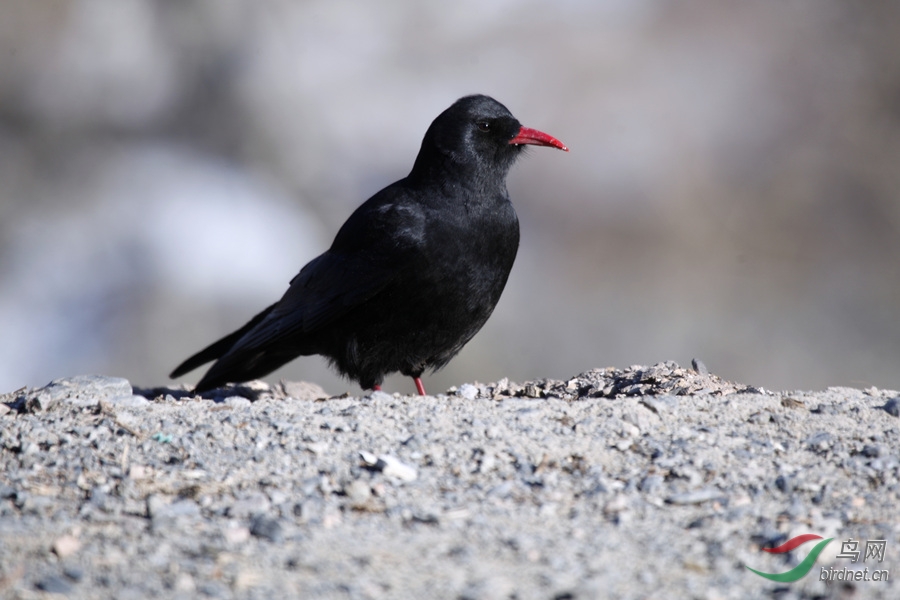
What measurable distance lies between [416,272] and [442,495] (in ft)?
8.60

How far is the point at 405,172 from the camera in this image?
1416 centimetres

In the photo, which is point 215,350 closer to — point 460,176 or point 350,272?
point 350,272

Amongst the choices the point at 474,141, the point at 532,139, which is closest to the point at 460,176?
the point at 474,141

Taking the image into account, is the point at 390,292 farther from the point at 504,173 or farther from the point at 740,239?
the point at 740,239

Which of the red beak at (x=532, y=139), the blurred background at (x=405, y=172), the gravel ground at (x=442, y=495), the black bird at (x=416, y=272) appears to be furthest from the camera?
the blurred background at (x=405, y=172)

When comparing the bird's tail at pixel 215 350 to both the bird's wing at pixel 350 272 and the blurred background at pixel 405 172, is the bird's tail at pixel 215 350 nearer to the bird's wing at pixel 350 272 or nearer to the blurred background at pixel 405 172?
the bird's wing at pixel 350 272

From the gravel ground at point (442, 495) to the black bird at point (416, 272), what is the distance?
128 centimetres

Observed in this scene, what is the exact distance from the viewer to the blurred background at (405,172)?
12.5m

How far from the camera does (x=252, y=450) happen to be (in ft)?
13.8

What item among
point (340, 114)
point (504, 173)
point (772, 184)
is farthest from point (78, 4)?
point (772, 184)
